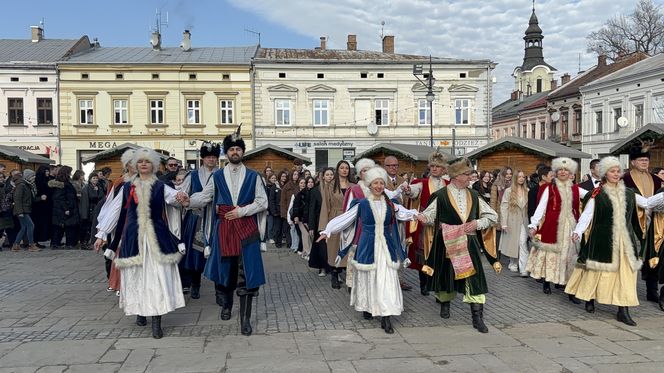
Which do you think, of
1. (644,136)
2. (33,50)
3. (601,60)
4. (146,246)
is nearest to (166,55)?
(33,50)

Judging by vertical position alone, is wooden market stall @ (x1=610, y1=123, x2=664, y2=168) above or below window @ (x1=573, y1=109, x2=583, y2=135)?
below

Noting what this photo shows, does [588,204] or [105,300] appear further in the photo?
[105,300]

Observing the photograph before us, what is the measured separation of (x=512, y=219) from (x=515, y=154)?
30.0 ft

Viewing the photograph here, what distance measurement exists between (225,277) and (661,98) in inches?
1338

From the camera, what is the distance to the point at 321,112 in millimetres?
36656

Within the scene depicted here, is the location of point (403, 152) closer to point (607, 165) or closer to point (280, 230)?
point (280, 230)

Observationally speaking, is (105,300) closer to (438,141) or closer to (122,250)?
(122,250)

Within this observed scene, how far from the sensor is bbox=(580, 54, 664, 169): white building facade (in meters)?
33.2

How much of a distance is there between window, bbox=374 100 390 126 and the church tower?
35.6 metres

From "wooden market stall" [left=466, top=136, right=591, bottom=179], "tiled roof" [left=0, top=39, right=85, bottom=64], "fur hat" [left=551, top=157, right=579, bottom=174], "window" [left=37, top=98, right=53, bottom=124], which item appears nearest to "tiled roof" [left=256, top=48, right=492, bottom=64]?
"tiled roof" [left=0, top=39, right=85, bottom=64]

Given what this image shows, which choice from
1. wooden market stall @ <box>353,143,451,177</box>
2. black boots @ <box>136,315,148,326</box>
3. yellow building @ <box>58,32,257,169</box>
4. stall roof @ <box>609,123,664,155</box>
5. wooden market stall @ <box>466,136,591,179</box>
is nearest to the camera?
black boots @ <box>136,315,148,326</box>

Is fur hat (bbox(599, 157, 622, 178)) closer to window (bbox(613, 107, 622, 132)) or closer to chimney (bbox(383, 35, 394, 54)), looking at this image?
window (bbox(613, 107, 622, 132))

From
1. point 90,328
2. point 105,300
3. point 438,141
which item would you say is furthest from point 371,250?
point 438,141

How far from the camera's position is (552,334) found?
5.95 meters
